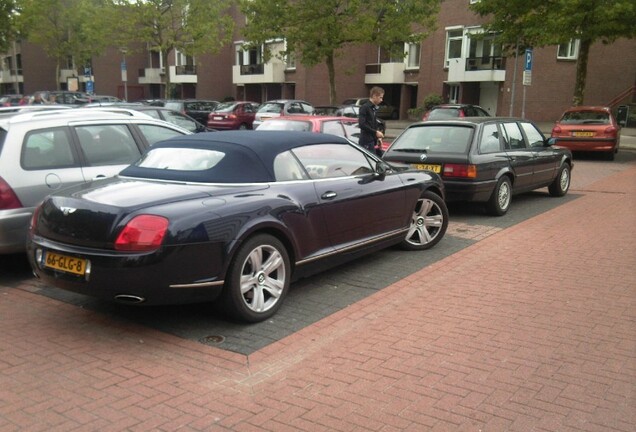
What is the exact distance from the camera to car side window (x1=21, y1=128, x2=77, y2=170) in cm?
576

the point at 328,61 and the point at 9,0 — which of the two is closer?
the point at 328,61

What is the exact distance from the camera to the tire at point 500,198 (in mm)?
8891

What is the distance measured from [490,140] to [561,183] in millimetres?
2905

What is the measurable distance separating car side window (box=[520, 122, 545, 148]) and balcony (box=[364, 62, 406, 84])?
30.6m

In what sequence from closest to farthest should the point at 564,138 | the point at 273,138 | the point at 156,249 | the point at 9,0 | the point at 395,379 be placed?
the point at 395,379, the point at 156,249, the point at 273,138, the point at 564,138, the point at 9,0

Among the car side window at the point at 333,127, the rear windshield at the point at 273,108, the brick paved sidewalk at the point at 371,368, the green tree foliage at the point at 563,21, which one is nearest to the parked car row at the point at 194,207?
the brick paved sidewalk at the point at 371,368

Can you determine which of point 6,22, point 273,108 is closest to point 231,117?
point 273,108

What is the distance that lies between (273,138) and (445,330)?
2.28 meters

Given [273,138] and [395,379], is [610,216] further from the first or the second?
[395,379]

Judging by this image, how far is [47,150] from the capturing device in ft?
19.5

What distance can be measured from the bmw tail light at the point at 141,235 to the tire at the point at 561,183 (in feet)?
28.9

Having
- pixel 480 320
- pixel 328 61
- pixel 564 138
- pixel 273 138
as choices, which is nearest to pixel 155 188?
pixel 273 138

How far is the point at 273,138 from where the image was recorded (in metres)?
5.38

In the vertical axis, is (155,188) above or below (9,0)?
below
